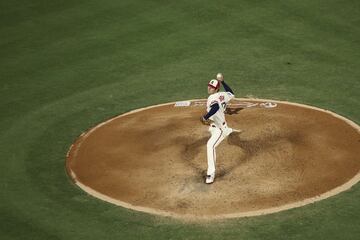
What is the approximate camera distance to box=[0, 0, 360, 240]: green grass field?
31.7 ft

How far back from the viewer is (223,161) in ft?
38.1

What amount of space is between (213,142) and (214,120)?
20.6 inches

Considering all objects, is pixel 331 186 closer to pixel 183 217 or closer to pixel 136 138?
pixel 183 217

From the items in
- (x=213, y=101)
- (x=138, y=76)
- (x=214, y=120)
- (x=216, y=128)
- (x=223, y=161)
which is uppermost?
(x=213, y=101)

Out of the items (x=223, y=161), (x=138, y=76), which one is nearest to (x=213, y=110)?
(x=223, y=161)

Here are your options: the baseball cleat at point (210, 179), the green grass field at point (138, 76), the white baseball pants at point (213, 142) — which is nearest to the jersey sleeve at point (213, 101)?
the white baseball pants at point (213, 142)

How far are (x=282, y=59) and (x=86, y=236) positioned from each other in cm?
974

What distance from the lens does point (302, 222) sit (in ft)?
30.7

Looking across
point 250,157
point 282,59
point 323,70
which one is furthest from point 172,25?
point 250,157

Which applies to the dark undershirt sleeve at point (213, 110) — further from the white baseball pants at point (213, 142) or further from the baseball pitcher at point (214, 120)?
the white baseball pants at point (213, 142)

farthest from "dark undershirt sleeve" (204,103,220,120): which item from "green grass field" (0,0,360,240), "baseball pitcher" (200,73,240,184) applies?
"green grass field" (0,0,360,240)

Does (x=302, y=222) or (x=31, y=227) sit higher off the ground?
(x=302, y=222)

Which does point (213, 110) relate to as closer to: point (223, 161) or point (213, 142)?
point (213, 142)

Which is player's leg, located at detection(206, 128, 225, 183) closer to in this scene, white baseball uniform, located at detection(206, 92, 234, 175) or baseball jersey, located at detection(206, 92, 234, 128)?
white baseball uniform, located at detection(206, 92, 234, 175)
